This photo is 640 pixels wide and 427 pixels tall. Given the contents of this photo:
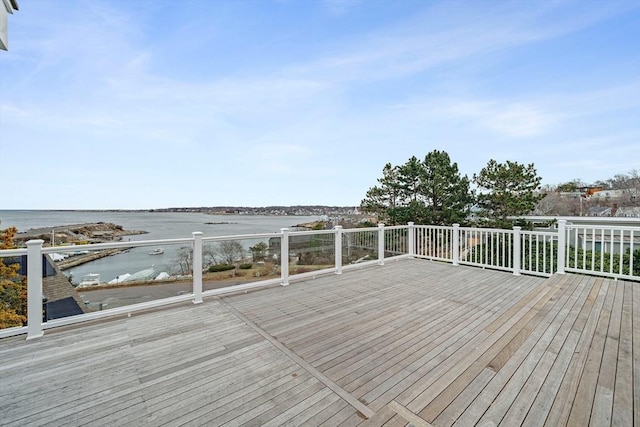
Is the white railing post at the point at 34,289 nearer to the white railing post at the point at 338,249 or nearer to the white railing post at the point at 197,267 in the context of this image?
the white railing post at the point at 197,267

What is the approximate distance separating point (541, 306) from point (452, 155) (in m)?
9.87

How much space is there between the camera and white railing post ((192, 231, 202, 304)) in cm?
372

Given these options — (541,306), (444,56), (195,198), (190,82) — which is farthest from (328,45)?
(195,198)

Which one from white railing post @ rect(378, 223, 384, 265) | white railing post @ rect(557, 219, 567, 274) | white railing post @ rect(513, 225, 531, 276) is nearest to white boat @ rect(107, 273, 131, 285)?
white railing post @ rect(378, 223, 384, 265)

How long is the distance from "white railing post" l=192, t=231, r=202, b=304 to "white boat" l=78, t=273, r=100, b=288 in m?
1.07

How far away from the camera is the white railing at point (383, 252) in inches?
114

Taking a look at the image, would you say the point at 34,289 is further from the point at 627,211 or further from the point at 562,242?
the point at 627,211

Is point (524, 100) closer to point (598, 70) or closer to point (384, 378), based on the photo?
point (598, 70)

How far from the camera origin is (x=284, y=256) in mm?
4555

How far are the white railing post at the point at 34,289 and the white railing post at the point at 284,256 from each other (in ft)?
9.35

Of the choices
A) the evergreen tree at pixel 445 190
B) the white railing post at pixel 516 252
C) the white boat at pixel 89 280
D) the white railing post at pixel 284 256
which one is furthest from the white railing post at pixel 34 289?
the evergreen tree at pixel 445 190

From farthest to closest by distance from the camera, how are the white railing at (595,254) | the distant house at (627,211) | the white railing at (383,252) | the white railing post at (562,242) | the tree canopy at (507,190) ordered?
the distant house at (627,211) < the tree canopy at (507,190) < the white railing post at (562,242) < the white railing at (595,254) < the white railing at (383,252)

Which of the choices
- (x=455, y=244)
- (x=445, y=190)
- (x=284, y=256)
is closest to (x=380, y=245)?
(x=455, y=244)

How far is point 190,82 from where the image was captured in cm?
857
